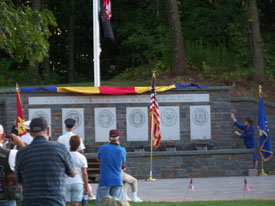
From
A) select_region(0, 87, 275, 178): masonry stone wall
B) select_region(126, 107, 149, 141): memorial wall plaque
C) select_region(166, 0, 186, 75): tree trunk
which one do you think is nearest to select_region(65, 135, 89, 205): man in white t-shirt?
select_region(0, 87, 275, 178): masonry stone wall

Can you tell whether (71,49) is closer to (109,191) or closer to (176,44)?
(176,44)

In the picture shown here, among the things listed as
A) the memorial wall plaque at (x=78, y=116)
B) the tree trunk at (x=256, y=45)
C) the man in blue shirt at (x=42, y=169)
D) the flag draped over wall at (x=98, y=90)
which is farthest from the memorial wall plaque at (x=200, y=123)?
the man in blue shirt at (x=42, y=169)

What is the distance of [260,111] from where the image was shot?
61.1 feet

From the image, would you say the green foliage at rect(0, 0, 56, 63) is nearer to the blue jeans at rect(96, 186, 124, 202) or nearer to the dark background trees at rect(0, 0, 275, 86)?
the dark background trees at rect(0, 0, 275, 86)

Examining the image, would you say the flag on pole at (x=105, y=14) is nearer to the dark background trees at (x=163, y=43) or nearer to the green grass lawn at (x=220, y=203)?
the dark background trees at (x=163, y=43)

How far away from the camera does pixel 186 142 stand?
19.8m

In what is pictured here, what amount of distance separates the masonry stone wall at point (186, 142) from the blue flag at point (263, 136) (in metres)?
0.65

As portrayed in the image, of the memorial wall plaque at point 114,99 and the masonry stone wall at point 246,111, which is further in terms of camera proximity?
the masonry stone wall at point 246,111

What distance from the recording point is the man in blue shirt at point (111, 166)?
32.1 feet

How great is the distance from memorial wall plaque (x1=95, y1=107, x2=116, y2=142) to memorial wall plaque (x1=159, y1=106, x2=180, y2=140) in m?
1.62

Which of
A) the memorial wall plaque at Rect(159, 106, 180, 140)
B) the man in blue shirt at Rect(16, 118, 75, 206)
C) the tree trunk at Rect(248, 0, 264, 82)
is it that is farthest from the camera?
the tree trunk at Rect(248, 0, 264, 82)

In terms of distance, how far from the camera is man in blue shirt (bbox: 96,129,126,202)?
9.77 metres

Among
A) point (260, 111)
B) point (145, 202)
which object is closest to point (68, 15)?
point (260, 111)

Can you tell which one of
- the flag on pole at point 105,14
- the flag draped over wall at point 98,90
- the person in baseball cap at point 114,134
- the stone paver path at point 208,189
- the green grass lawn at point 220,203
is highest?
the flag on pole at point 105,14
